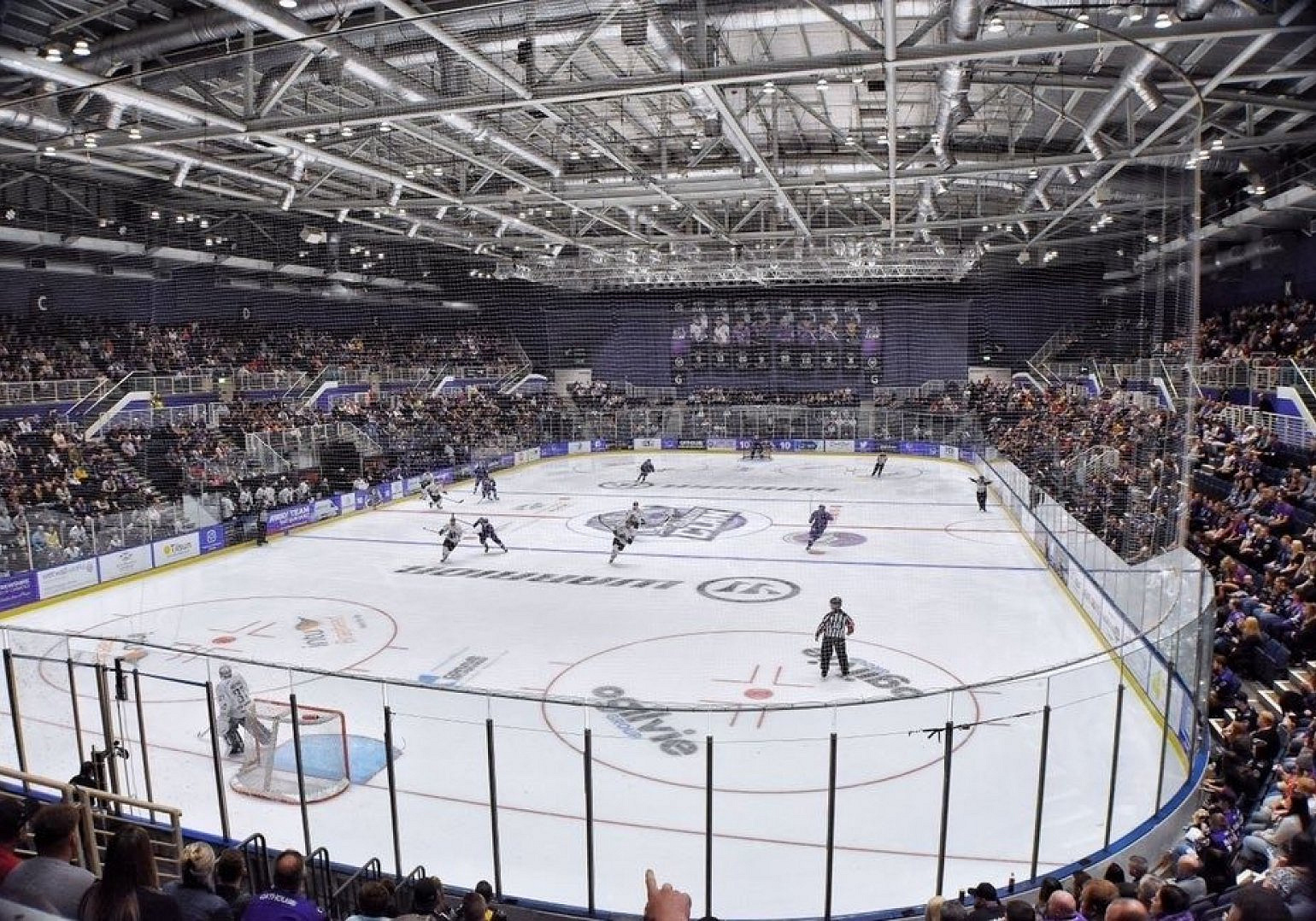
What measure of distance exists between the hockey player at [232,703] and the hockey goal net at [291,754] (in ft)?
0.35

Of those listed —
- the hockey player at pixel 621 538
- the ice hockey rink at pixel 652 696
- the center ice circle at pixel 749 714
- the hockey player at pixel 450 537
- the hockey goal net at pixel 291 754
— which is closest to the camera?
the center ice circle at pixel 749 714

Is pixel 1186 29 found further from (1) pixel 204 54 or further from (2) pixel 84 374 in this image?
(2) pixel 84 374

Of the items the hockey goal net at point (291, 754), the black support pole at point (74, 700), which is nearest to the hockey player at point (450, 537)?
the hockey goal net at point (291, 754)

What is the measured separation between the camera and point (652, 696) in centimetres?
873

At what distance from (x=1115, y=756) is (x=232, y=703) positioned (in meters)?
6.01

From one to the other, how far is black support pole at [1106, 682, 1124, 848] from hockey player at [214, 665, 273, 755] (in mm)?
5700

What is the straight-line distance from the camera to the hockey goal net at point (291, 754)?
567 centimetres

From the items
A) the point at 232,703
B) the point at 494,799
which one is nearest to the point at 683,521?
the point at 232,703

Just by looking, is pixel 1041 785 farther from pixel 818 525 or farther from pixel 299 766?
pixel 818 525

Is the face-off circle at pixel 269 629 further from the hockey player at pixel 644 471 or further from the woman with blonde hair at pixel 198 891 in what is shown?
the hockey player at pixel 644 471

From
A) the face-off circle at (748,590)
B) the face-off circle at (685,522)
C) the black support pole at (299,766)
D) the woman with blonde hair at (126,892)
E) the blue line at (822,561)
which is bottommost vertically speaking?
the face-off circle at (685,522)

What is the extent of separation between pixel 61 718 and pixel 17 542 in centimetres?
764

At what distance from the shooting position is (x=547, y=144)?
15.2m

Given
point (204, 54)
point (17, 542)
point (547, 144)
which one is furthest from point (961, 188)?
point (17, 542)
